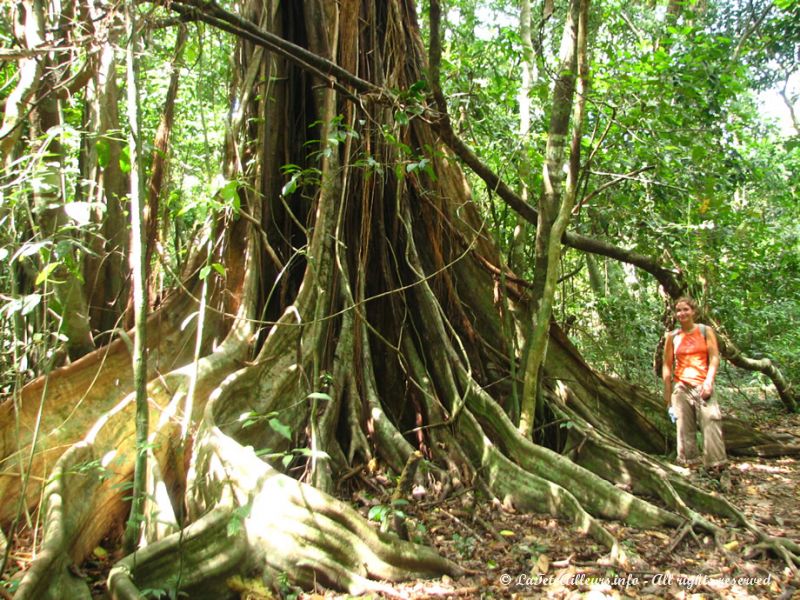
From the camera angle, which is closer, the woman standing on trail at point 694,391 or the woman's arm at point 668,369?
the woman standing on trail at point 694,391

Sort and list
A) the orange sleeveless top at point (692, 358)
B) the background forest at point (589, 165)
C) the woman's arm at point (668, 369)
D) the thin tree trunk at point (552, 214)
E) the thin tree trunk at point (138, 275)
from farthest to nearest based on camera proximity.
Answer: the woman's arm at point (668, 369) < the orange sleeveless top at point (692, 358) < the thin tree trunk at point (552, 214) < the background forest at point (589, 165) < the thin tree trunk at point (138, 275)

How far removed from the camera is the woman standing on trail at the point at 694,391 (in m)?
4.38

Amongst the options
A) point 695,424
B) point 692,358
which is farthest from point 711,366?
point 695,424

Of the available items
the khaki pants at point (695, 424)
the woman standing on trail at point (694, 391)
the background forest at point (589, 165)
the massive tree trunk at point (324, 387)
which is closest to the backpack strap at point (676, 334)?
the woman standing on trail at point (694, 391)

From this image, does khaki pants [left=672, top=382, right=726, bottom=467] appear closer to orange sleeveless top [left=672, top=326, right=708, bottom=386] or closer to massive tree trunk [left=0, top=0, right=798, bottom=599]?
orange sleeveless top [left=672, top=326, right=708, bottom=386]

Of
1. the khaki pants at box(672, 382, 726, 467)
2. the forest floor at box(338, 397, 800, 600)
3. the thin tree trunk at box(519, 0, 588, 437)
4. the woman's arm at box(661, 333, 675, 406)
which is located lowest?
the forest floor at box(338, 397, 800, 600)

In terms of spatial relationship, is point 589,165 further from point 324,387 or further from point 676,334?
point 324,387

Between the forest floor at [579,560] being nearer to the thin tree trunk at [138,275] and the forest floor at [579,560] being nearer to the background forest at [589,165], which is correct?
the thin tree trunk at [138,275]

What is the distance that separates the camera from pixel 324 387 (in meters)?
3.68

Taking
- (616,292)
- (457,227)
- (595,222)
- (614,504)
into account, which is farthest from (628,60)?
(614,504)

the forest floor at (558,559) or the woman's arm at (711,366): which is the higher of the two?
the woman's arm at (711,366)

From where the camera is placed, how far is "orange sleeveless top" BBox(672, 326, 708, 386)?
176 inches

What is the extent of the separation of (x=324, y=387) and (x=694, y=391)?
277 cm

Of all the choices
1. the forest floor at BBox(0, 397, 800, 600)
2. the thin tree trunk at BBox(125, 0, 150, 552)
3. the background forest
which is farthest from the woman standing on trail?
the thin tree trunk at BBox(125, 0, 150, 552)
